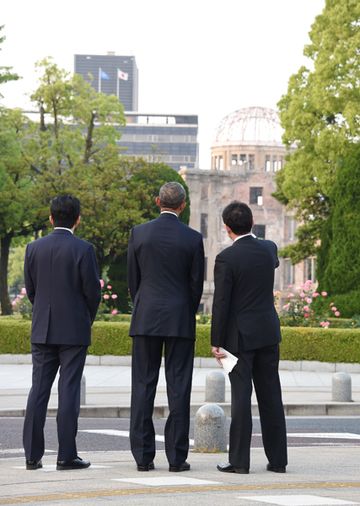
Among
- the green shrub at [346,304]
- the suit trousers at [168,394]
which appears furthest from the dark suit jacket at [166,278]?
the green shrub at [346,304]

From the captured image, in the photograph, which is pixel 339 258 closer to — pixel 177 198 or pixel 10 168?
pixel 10 168

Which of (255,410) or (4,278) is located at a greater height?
(4,278)

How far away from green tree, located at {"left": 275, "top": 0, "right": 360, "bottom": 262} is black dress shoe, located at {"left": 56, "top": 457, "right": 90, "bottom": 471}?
36619mm

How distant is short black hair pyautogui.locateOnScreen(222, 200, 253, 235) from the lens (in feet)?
32.8

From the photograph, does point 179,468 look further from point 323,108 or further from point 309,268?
point 309,268

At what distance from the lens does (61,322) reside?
1001 centimetres

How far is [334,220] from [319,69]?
821 cm

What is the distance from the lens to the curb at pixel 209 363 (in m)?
27.7

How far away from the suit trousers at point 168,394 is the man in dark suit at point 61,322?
404mm

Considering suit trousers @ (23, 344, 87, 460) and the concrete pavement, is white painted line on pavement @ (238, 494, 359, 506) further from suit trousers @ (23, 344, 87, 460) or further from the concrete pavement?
suit trousers @ (23, 344, 87, 460)

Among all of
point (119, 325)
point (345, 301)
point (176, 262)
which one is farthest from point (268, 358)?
point (345, 301)

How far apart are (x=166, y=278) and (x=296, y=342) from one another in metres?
18.1

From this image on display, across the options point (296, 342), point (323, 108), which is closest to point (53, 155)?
point (323, 108)

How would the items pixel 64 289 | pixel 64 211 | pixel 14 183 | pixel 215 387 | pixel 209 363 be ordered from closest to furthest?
1. pixel 64 289
2. pixel 64 211
3. pixel 215 387
4. pixel 209 363
5. pixel 14 183
